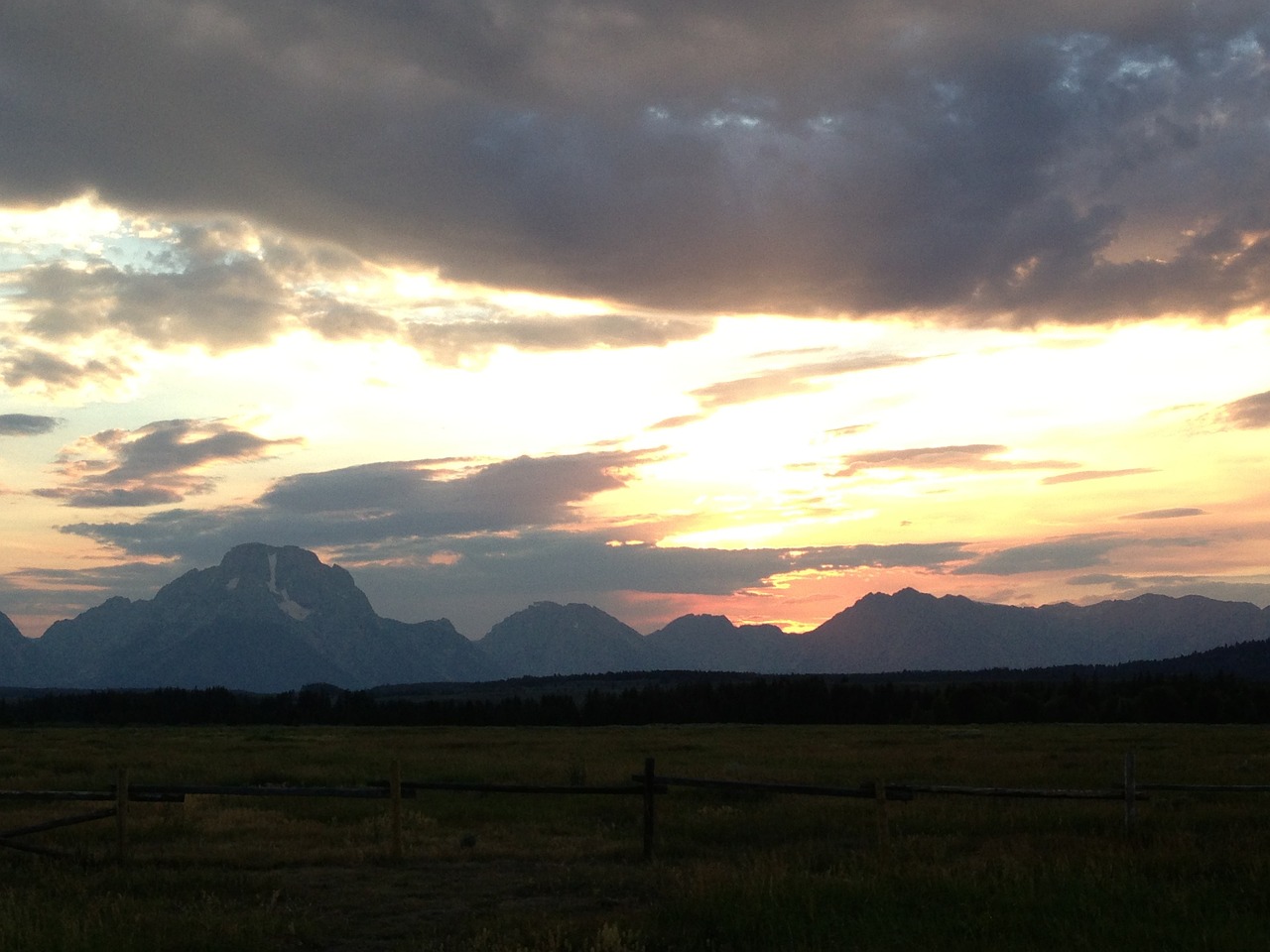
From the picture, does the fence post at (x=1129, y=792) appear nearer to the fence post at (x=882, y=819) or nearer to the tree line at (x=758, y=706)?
the fence post at (x=882, y=819)

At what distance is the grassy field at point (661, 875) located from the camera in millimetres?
12141

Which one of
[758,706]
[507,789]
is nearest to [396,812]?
[507,789]

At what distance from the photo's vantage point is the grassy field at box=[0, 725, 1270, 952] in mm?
12141

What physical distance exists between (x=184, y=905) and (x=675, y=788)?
1681 cm

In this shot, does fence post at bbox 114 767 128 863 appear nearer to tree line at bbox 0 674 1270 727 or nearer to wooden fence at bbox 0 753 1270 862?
wooden fence at bbox 0 753 1270 862

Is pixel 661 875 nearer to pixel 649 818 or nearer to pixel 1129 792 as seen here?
pixel 649 818

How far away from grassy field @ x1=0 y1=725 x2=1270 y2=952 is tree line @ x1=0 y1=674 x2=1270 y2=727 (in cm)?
7694

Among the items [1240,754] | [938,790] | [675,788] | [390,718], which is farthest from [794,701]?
Result: [938,790]

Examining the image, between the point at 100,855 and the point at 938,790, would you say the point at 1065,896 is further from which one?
the point at 100,855

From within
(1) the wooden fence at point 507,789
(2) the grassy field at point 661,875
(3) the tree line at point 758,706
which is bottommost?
(3) the tree line at point 758,706

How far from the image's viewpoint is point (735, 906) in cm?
1287

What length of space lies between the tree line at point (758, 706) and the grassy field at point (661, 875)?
252 feet

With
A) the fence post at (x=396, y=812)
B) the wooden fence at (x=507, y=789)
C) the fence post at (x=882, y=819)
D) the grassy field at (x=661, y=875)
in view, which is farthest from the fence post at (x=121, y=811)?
the fence post at (x=882, y=819)

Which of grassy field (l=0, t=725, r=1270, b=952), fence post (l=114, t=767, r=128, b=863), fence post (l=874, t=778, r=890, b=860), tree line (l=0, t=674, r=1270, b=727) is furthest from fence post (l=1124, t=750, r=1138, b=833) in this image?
tree line (l=0, t=674, r=1270, b=727)
